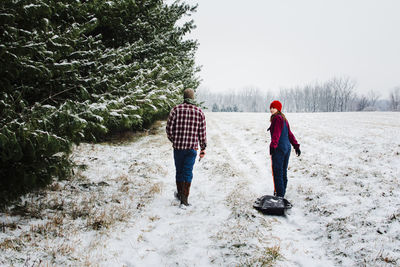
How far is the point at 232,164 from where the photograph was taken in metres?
8.41

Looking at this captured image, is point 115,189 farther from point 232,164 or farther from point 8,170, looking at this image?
point 232,164

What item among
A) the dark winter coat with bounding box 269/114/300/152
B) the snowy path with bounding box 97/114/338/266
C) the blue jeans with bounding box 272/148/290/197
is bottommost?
the snowy path with bounding box 97/114/338/266

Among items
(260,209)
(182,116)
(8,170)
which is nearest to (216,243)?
(260,209)

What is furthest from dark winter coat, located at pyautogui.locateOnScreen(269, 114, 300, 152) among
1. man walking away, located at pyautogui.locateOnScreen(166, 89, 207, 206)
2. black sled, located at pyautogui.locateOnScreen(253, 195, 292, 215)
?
man walking away, located at pyautogui.locateOnScreen(166, 89, 207, 206)

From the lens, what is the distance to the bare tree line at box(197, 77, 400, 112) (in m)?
90.8

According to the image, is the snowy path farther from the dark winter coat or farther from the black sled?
the dark winter coat

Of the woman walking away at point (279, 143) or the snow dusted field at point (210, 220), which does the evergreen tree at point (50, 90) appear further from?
the woman walking away at point (279, 143)

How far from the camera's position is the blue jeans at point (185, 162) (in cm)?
464

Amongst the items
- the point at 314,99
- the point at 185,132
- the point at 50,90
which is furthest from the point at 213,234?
the point at 314,99

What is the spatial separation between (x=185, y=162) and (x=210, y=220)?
1.21 metres

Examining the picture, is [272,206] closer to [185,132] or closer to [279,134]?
[279,134]

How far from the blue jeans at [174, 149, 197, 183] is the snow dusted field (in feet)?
2.37

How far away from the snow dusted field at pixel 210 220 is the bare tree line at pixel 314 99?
75815 mm

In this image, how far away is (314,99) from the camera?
98938 mm
